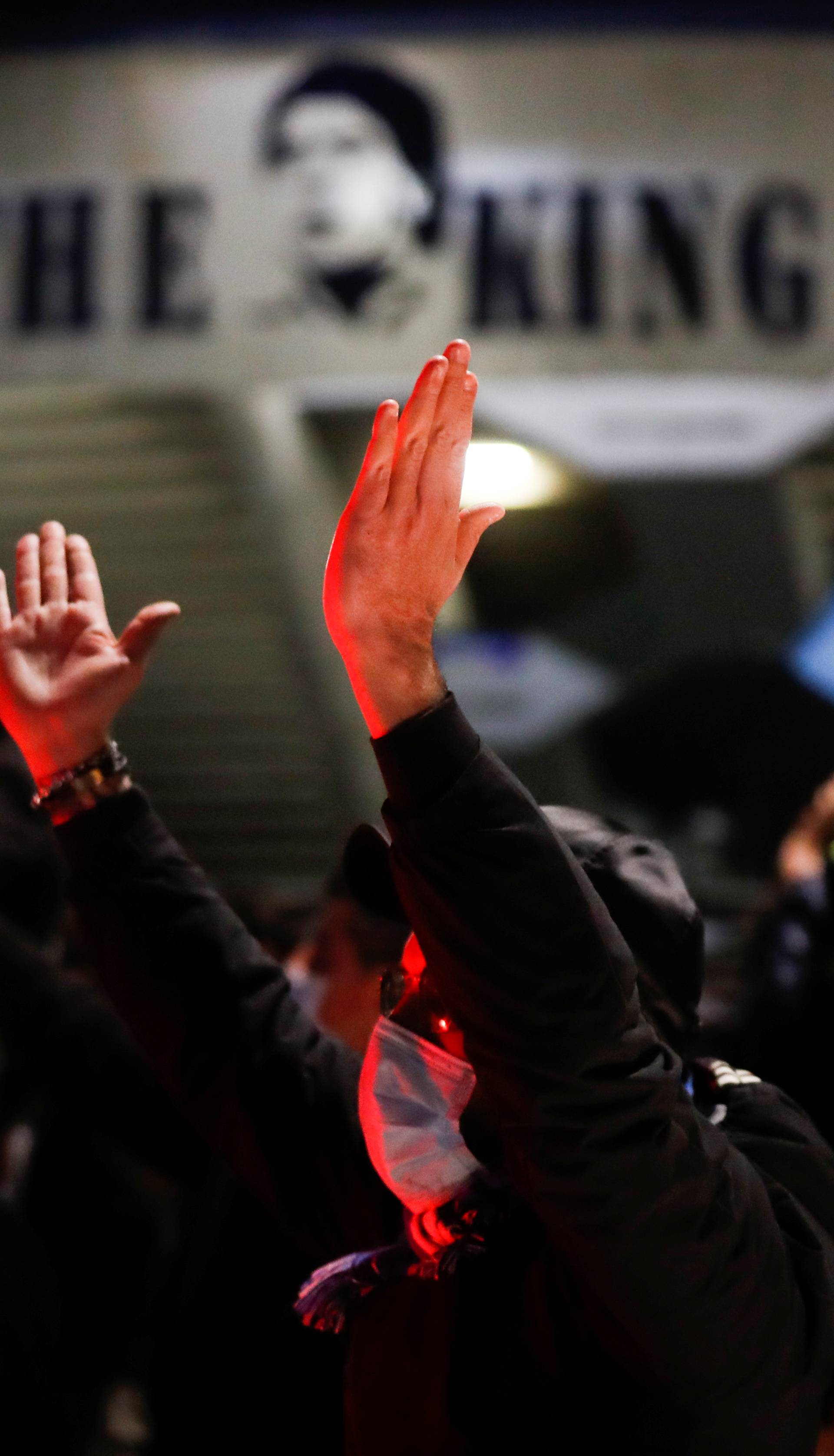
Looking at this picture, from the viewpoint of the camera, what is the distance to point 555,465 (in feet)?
30.2

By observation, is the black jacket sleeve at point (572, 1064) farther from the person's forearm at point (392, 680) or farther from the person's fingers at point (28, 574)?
the person's fingers at point (28, 574)

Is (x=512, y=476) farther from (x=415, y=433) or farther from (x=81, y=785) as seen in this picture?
(x=415, y=433)

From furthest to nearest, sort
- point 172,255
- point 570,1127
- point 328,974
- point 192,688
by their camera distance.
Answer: point 192,688
point 172,255
point 328,974
point 570,1127

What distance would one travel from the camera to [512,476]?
9.39 metres

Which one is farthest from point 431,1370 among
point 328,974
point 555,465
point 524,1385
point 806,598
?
point 806,598

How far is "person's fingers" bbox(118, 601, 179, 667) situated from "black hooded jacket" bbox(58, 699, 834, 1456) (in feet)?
1.91

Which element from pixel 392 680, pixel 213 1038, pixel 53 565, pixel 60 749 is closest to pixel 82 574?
pixel 53 565

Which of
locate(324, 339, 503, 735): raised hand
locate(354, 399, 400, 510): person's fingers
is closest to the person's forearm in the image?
locate(324, 339, 503, 735): raised hand

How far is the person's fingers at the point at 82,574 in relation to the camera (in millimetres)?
1451

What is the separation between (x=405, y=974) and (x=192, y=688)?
9093 mm

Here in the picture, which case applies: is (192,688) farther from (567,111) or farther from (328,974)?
(328,974)

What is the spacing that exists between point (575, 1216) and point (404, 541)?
19.0 inches

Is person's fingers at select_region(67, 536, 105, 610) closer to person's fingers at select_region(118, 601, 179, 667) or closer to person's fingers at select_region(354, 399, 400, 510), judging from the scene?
person's fingers at select_region(118, 601, 179, 667)

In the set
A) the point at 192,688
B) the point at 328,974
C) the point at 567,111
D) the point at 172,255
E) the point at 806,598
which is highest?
the point at 567,111
